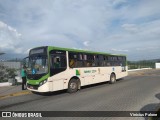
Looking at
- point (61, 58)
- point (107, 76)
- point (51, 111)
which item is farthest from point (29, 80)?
point (107, 76)

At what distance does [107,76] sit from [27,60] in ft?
25.7

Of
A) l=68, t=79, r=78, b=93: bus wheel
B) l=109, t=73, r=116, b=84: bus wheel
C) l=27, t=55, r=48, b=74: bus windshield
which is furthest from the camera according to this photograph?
l=109, t=73, r=116, b=84: bus wheel

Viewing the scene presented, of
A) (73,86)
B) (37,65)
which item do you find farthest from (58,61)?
(73,86)

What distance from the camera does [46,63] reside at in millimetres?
11141

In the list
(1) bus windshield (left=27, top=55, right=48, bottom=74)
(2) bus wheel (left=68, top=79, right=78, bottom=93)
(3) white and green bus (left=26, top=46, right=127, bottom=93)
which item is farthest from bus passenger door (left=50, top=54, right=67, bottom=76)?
(2) bus wheel (left=68, top=79, right=78, bottom=93)

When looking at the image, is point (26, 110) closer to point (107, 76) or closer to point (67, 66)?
point (67, 66)

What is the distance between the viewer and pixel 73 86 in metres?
12.9

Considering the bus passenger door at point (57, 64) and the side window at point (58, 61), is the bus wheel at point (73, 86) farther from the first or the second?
the side window at point (58, 61)

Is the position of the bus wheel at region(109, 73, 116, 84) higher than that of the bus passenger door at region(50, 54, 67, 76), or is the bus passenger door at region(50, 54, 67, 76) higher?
the bus passenger door at region(50, 54, 67, 76)

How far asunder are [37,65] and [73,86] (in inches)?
115

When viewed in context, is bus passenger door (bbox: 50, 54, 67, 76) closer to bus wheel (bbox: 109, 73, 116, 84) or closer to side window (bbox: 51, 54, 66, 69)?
side window (bbox: 51, 54, 66, 69)

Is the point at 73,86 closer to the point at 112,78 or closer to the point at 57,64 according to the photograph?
the point at 57,64

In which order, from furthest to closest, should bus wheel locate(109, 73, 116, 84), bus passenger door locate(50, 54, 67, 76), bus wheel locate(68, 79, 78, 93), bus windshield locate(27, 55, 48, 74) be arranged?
bus wheel locate(109, 73, 116, 84) < bus wheel locate(68, 79, 78, 93) < bus passenger door locate(50, 54, 67, 76) < bus windshield locate(27, 55, 48, 74)

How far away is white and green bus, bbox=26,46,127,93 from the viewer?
11.2 metres
